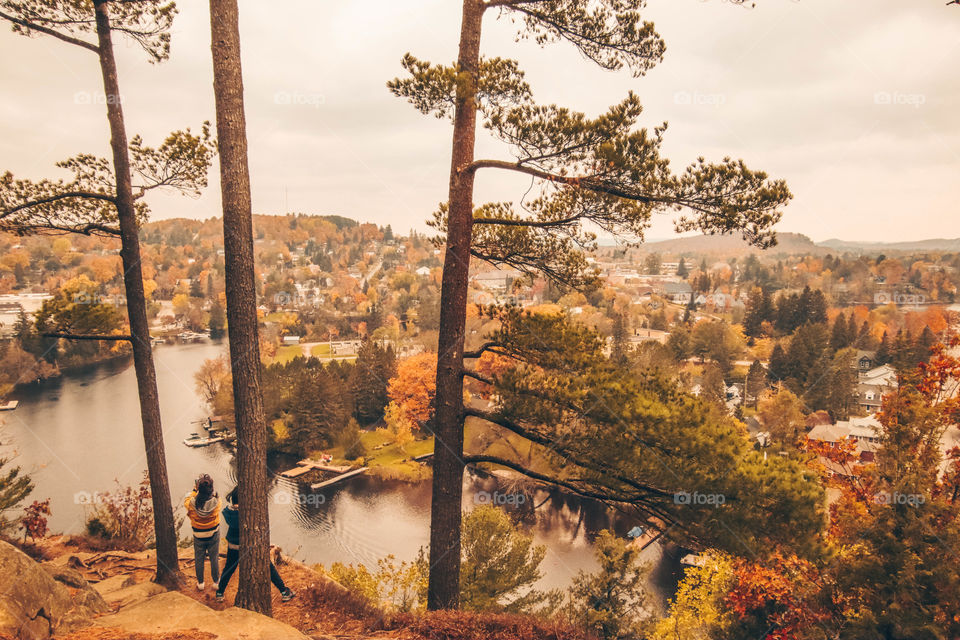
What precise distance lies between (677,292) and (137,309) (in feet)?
295

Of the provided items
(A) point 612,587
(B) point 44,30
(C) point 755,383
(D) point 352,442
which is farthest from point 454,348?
(C) point 755,383

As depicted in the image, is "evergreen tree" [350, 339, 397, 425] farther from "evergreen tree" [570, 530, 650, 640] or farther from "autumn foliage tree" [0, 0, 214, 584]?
"autumn foliage tree" [0, 0, 214, 584]

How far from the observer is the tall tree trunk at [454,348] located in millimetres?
4164

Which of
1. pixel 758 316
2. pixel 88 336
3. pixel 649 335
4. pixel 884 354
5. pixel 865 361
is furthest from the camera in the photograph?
pixel 649 335

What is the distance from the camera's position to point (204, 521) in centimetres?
504

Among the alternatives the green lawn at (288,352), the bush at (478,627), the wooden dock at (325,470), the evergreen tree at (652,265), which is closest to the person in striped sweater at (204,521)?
the bush at (478,627)

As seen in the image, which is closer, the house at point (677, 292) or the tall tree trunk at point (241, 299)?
the tall tree trunk at point (241, 299)

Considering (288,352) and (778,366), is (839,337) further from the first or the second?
(288,352)

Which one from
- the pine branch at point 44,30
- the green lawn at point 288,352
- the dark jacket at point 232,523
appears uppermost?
the pine branch at point 44,30

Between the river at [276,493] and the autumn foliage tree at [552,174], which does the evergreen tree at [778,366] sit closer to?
the river at [276,493]

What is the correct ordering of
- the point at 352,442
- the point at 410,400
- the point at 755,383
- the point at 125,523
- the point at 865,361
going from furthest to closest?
1. the point at 865,361
2. the point at 755,383
3. the point at 410,400
4. the point at 352,442
5. the point at 125,523

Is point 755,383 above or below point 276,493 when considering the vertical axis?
above

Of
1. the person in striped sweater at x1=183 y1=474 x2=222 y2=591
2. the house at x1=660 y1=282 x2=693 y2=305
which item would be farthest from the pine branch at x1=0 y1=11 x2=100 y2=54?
the house at x1=660 y1=282 x2=693 y2=305

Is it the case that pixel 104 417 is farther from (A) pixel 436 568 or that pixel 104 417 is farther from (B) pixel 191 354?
(A) pixel 436 568
